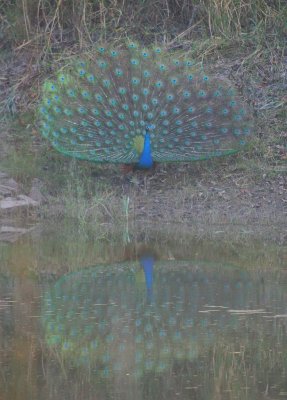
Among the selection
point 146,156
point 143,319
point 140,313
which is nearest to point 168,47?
point 146,156

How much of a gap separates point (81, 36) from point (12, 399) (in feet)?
36.5

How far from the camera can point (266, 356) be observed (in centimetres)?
661

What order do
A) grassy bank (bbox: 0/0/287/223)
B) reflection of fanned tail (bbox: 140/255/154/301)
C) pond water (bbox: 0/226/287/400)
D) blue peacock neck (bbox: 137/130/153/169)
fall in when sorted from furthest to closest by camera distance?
blue peacock neck (bbox: 137/130/153/169)
grassy bank (bbox: 0/0/287/223)
reflection of fanned tail (bbox: 140/255/154/301)
pond water (bbox: 0/226/287/400)

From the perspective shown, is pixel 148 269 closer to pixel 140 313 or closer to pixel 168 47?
pixel 140 313

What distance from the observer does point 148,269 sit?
9602mm

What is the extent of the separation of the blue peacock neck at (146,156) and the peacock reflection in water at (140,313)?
3.64 m

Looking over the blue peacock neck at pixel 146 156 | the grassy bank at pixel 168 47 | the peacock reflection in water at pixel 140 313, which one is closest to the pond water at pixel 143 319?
the peacock reflection in water at pixel 140 313

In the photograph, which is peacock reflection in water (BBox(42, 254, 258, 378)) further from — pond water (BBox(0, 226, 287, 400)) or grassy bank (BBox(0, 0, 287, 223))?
grassy bank (BBox(0, 0, 287, 223))

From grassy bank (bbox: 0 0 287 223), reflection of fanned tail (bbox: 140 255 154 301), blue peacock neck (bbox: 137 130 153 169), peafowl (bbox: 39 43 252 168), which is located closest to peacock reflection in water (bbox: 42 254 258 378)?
reflection of fanned tail (bbox: 140 255 154 301)

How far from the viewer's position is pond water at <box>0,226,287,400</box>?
6.11 metres

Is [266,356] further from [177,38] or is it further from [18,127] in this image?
[177,38]

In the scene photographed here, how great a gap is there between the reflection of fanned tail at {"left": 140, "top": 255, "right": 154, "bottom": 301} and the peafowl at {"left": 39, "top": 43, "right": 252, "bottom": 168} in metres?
3.53

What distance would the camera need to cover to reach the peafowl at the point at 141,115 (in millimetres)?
13594

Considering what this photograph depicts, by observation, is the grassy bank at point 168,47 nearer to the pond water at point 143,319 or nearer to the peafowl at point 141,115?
the peafowl at point 141,115
